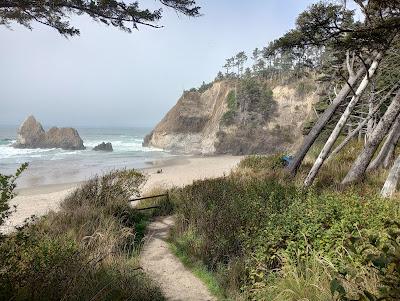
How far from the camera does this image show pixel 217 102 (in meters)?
A: 63.5

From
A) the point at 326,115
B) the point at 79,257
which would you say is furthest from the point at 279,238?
the point at 326,115

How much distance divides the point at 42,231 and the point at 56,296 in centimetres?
268

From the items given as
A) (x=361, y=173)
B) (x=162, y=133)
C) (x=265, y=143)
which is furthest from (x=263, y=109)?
(x=361, y=173)

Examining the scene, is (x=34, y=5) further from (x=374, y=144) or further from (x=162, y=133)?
(x=162, y=133)

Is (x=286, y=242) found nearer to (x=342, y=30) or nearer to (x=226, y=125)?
(x=342, y=30)

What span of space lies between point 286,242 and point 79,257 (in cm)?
277

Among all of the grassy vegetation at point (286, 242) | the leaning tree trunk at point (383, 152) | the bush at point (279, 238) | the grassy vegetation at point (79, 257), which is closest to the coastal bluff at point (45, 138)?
the leaning tree trunk at point (383, 152)

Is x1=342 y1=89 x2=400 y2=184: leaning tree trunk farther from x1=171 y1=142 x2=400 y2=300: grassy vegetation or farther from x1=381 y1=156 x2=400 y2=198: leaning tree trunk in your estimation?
x1=381 y1=156 x2=400 y2=198: leaning tree trunk

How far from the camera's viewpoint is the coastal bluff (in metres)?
61.1

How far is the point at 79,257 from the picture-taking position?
465 cm

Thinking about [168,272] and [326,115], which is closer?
[168,272]

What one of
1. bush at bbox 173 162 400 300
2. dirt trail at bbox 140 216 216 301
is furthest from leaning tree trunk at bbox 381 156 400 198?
dirt trail at bbox 140 216 216 301

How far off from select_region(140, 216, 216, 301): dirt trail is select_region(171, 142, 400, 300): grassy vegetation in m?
0.26

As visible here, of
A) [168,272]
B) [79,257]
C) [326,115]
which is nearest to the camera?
[79,257]
